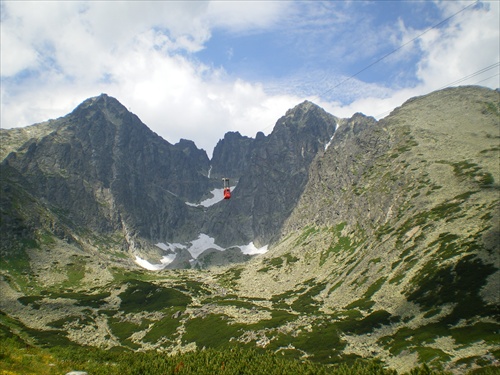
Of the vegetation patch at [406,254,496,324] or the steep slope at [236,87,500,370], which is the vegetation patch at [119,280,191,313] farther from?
the vegetation patch at [406,254,496,324]

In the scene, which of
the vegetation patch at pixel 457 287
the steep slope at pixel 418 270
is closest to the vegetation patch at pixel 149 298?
the steep slope at pixel 418 270

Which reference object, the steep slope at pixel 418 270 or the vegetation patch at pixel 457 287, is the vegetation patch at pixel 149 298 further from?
the vegetation patch at pixel 457 287

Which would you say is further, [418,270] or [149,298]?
[149,298]

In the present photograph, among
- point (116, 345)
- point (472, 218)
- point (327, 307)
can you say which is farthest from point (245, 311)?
point (472, 218)

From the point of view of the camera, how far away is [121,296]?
173125mm

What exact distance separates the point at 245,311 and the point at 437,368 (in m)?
84.4

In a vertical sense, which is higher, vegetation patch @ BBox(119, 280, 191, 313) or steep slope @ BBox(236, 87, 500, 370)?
steep slope @ BBox(236, 87, 500, 370)

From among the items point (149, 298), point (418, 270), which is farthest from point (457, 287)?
point (149, 298)

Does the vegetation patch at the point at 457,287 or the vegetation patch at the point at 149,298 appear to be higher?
the vegetation patch at the point at 457,287

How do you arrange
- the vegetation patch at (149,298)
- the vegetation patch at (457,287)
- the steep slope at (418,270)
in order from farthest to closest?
1. the vegetation patch at (149,298)
2. the vegetation patch at (457,287)
3. the steep slope at (418,270)

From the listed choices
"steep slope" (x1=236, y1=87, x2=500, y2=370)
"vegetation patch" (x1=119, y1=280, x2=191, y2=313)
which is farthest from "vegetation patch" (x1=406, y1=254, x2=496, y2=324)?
"vegetation patch" (x1=119, y1=280, x2=191, y2=313)

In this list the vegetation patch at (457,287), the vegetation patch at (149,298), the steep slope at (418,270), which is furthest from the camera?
the vegetation patch at (149,298)

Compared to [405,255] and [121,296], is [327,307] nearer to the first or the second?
[405,255]

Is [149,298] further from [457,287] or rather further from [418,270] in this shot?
[457,287]
